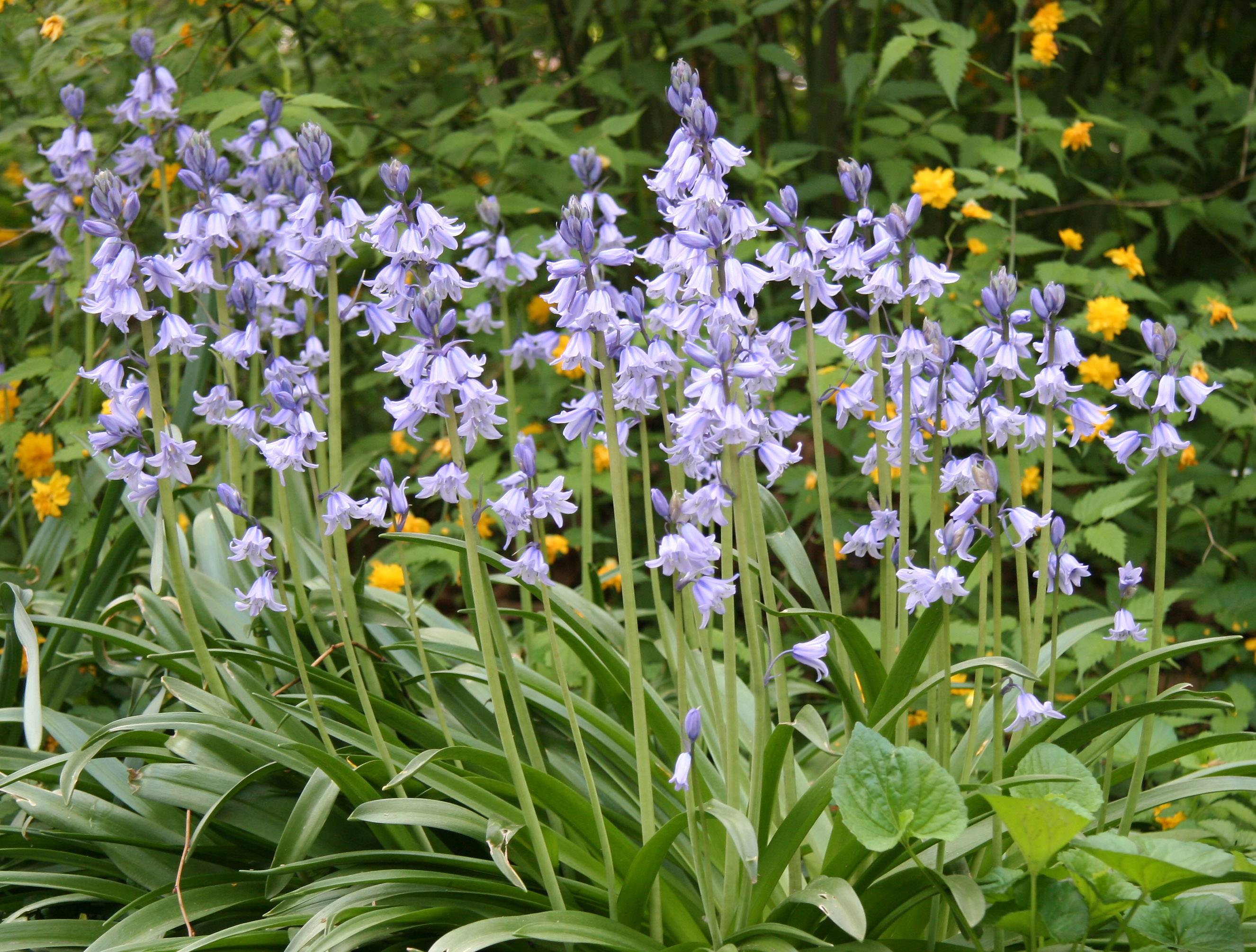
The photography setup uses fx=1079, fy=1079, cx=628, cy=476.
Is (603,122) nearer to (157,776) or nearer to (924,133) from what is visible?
(924,133)

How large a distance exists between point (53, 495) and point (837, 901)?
2.92m

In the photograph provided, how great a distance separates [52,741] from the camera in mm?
3098

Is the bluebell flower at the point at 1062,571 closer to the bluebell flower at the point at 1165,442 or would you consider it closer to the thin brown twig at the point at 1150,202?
the bluebell flower at the point at 1165,442

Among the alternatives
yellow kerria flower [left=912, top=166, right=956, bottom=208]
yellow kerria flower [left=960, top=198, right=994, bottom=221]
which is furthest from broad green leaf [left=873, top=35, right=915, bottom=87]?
yellow kerria flower [left=960, top=198, right=994, bottom=221]

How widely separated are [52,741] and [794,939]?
2244 mm

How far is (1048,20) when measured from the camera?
4.09 meters

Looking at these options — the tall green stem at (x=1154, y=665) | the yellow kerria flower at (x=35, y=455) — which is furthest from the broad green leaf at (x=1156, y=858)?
the yellow kerria flower at (x=35, y=455)

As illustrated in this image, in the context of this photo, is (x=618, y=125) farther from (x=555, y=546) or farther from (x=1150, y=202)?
(x=1150, y=202)

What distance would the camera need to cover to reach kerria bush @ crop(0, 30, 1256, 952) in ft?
6.02

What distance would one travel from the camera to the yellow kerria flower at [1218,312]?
3.59 m

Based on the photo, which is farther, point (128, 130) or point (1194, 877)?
point (128, 130)

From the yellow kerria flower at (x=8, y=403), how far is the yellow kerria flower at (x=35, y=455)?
0.09 m

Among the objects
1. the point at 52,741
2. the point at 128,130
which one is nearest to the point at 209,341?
the point at 128,130

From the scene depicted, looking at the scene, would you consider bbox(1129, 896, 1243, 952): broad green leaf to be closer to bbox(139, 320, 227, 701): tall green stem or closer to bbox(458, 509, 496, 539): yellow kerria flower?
bbox(139, 320, 227, 701): tall green stem
